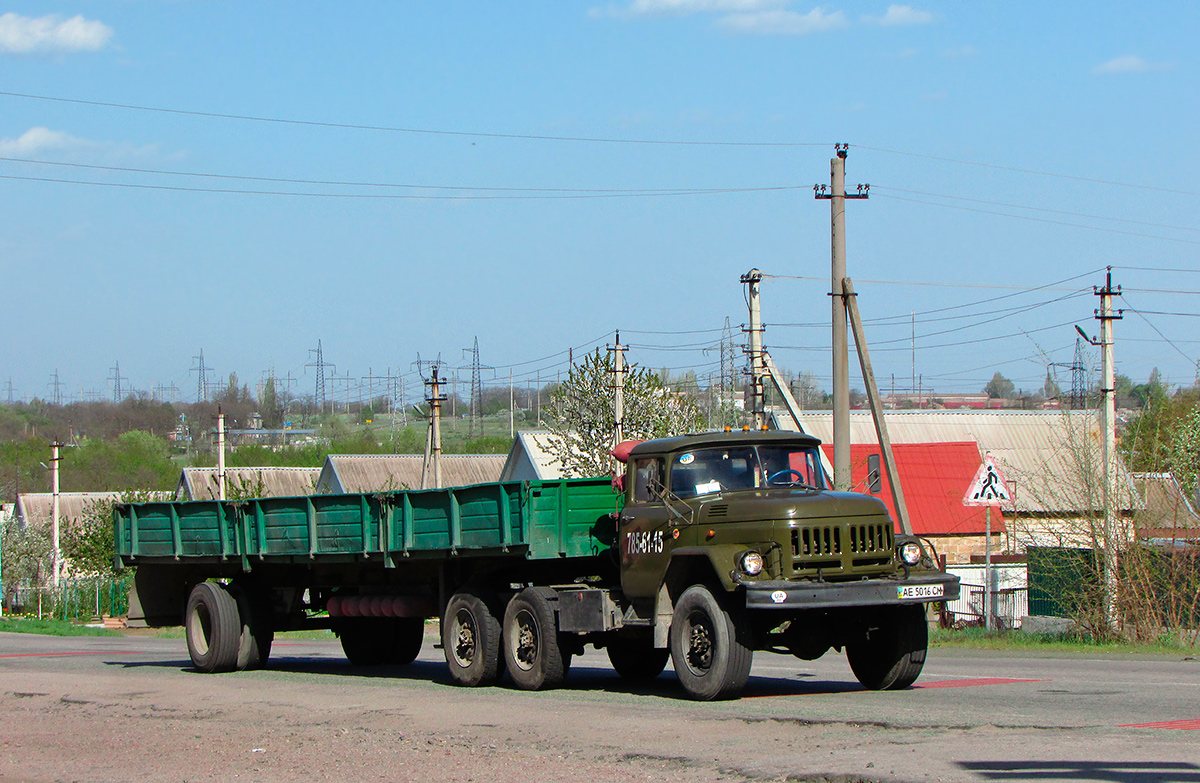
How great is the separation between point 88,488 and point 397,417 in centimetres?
2900

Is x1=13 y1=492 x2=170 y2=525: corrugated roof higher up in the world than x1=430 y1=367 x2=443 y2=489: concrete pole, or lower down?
lower down

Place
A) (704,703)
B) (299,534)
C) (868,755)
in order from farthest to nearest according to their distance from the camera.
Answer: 1. (299,534)
2. (704,703)
3. (868,755)

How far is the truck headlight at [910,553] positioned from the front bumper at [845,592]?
24cm

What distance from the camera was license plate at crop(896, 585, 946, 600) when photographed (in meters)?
11.1

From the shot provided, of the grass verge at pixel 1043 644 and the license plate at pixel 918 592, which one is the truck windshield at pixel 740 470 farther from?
the grass verge at pixel 1043 644

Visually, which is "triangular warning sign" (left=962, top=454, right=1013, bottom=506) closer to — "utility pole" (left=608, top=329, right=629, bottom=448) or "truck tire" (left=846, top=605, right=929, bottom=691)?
Result: "truck tire" (left=846, top=605, right=929, bottom=691)

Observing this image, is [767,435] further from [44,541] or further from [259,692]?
[44,541]

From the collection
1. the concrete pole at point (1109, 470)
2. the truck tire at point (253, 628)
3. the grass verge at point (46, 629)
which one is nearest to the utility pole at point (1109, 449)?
the concrete pole at point (1109, 470)

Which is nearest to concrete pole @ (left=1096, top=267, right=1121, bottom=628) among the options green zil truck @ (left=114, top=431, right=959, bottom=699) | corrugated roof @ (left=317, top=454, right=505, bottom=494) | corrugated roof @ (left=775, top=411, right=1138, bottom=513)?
green zil truck @ (left=114, top=431, right=959, bottom=699)

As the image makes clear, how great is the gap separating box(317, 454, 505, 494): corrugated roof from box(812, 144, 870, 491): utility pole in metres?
44.1

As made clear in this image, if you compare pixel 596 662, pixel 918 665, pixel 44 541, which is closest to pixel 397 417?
pixel 44 541

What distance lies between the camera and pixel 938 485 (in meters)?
48.2

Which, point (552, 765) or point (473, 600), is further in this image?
point (473, 600)

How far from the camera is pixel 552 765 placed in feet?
27.7
